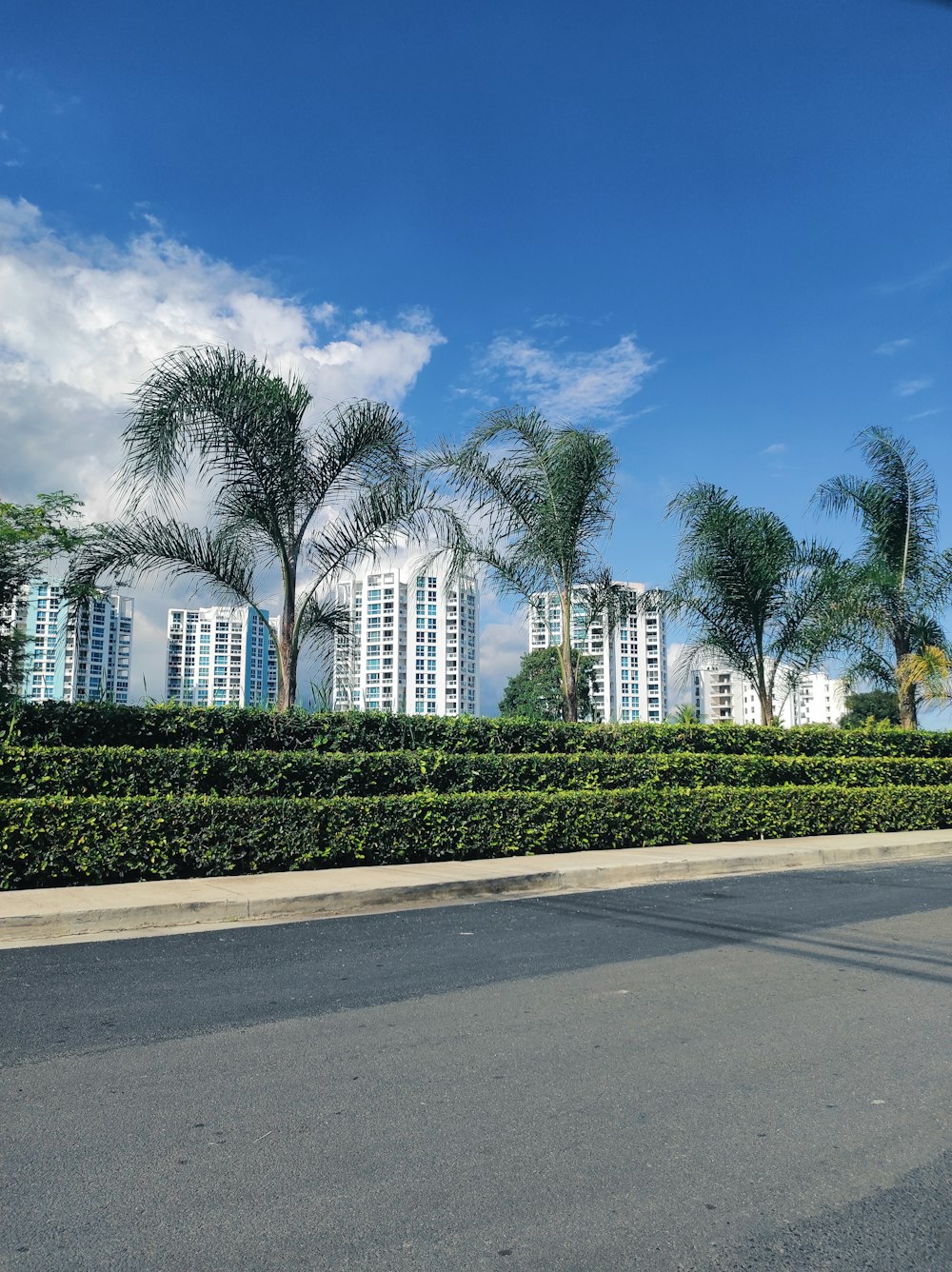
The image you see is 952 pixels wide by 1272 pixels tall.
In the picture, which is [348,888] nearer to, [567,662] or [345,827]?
[345,827]

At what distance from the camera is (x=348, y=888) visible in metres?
8.95

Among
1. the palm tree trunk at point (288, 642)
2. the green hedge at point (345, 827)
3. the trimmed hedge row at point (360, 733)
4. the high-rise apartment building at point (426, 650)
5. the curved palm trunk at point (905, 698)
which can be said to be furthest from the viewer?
the high-rise apartment building at point (426, 650)

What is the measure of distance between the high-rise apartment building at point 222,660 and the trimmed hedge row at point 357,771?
1095mm

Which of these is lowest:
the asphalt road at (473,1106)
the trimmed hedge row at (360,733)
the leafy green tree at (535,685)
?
the asphalt road at (473,1106)

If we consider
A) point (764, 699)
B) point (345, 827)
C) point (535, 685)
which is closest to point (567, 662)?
point (764, 699)

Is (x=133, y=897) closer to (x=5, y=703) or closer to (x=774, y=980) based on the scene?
(x=5, y=703)

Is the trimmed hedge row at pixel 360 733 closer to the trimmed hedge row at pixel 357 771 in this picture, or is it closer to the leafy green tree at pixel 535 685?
the trimmed hedge row at pixel 357 771

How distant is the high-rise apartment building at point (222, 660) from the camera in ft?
45.0

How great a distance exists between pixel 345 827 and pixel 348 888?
203 centimetres

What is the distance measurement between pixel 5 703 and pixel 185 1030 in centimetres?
670

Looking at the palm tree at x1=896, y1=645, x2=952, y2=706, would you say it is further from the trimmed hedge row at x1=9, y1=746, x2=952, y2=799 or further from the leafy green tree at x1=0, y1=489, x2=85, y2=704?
the leafy green tree at x1=0, y1=489, x2=85, y2=704

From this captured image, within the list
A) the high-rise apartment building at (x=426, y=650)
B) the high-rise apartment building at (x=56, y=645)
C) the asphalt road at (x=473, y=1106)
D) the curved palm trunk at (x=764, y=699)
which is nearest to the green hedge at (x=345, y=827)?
the high-rise apartment building at (x=56, y=645)

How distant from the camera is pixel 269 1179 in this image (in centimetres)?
322

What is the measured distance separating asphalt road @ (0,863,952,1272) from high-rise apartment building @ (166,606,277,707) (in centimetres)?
639
